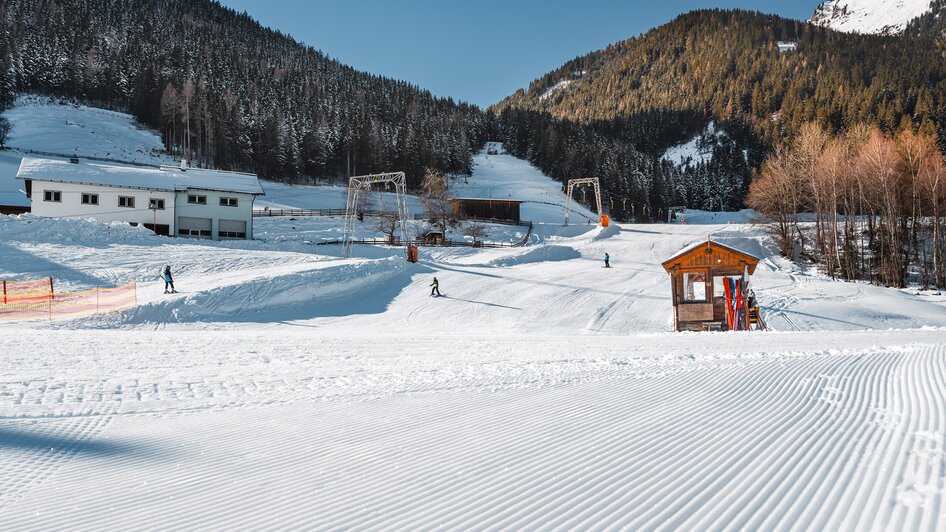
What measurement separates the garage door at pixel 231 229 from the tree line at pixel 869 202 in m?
46.5

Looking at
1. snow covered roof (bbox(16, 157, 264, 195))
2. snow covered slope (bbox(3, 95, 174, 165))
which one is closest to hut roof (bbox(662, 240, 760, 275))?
snow covered roof (bbox(16, 157, 264, 195))

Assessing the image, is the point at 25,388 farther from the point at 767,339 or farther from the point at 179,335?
the point at 767,339

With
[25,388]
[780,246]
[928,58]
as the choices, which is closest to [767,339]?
[25,388]

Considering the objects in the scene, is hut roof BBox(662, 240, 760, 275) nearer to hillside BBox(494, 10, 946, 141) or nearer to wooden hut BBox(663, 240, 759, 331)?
wooden hut BBox(663, 240, 759, 331)

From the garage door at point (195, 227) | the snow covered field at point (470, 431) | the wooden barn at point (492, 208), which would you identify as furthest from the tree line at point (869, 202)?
the garage door at point (195, 227)

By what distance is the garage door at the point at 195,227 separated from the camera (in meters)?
45.0

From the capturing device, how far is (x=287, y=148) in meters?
79.4

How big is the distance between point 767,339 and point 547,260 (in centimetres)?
2703

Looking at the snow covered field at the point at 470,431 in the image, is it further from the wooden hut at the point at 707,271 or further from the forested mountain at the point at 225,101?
the forested mountain at the point at 225,101

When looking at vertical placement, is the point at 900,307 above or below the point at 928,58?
below

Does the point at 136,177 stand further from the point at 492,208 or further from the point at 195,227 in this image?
the point at 492,208

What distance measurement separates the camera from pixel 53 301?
22.2 meters

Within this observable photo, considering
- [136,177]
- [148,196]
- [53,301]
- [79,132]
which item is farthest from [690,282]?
[79,132]

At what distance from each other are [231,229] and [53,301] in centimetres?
2497
